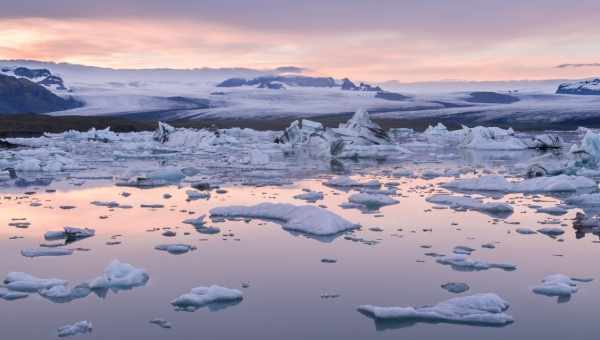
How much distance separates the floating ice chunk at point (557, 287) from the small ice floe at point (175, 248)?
4020 millimetres

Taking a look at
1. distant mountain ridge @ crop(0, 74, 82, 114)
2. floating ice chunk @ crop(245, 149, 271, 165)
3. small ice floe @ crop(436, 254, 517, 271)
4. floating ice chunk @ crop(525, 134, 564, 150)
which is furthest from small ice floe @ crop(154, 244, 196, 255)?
distant mountain ridge @ crop(0, 74, 82, 114)

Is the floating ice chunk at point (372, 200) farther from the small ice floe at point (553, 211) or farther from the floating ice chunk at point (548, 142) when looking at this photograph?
the floating ice chunk at point (548, 142)

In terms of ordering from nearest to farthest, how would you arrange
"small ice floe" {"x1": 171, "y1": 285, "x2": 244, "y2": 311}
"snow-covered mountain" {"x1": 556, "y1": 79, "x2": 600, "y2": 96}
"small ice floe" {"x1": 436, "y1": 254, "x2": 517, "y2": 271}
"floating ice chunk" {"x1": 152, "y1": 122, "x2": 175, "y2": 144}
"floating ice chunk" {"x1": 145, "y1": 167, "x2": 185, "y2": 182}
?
"small ice floe" {"x1": 171, "y1": 285, "x2": 244, "y2": 311} < "small ice floe" {"x1": 436, "y1": 254, "x2": 517, "y2": 271} < "floating ice chunk" {"x1": 145, "y1": 167, "x2": 185, "y2": 182} < "floating ice chunk" {"x1": 152, "y1": 122, "x2": 175, "y2": 144} < "snow-covered mountain" {"x1": 556, "y1": 79, "x2": 600, "y2": 96}

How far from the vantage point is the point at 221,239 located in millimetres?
9023

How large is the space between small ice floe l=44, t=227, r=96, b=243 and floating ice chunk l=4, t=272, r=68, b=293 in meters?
2.16

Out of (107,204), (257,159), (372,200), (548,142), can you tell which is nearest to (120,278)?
(107,204)

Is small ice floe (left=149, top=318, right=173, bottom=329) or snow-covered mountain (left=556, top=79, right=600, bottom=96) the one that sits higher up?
snow-covered mountain (left=556, top=79, right=600, bottom=96)

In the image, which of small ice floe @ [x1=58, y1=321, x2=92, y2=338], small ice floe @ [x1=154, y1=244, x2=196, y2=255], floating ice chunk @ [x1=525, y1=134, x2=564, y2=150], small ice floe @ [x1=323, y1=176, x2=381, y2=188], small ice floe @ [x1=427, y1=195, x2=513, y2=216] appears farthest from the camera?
floating ice chunk @ [x1=525, y1=134, x2=564, y2=150]

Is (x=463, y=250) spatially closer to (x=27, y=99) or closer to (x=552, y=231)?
(x=552, y=231)

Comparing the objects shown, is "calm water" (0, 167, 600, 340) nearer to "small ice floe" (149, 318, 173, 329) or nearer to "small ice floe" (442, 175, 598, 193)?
"small ice floe" (149, 318, 173, 329)

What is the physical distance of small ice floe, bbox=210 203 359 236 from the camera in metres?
9.41

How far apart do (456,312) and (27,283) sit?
13.3 ft

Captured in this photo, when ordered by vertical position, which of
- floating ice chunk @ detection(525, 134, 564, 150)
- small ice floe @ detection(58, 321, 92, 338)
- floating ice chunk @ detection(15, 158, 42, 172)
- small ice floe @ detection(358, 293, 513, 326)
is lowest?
floating ice chunk @ detection(15, 158, 42, 172)

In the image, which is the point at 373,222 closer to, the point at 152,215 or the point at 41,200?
the point at 152,215
